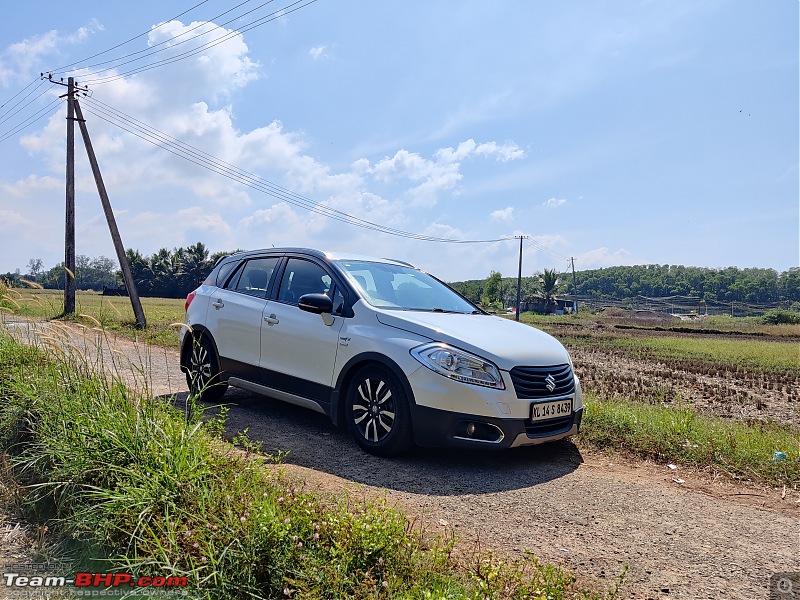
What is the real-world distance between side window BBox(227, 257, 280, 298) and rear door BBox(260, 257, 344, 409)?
23cm

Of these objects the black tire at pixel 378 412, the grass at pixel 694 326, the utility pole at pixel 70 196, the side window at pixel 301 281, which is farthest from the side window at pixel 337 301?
the grass at pixel 694 326

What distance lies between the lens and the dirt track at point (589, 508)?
10.3 ft

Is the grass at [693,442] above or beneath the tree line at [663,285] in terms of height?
beneath

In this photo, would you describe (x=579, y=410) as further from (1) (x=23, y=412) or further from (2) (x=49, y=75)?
(2) (x=49, y=75)

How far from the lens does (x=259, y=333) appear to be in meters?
6.05

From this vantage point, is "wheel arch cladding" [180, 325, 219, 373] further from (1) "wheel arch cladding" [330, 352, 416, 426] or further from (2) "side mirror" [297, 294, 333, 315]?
(1) "wheel arch cladding" [330, 352, 416, 426]

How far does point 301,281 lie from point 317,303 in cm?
79

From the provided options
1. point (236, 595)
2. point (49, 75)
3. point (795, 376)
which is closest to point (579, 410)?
point (236, 595)

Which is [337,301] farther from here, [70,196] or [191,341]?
[70,196]

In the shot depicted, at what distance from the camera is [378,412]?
191 inches

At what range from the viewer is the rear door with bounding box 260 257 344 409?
5332mm

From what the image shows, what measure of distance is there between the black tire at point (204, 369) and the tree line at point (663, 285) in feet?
260

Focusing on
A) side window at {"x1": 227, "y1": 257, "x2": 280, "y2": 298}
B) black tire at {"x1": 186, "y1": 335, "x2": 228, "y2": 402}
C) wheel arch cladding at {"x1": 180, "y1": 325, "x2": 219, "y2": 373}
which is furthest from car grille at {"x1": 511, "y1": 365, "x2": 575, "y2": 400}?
wheel arch cladding at {"x1": 180, "y1": 325, "x2": 219, "y2": 373}

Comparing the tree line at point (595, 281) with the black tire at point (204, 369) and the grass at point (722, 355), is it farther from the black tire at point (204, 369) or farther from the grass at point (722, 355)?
the black tire at point (204, 369)
